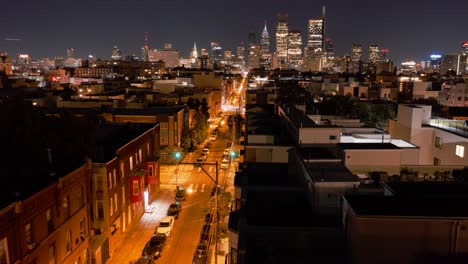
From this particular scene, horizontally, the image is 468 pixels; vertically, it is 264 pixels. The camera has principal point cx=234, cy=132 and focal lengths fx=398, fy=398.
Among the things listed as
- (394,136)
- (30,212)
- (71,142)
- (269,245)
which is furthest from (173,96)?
(269,245)

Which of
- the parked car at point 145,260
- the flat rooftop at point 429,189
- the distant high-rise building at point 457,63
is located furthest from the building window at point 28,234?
the distant high-rise building at point 457,63

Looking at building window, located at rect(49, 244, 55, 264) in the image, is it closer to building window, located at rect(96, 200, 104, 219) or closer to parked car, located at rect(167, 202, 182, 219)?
building window, located at rect(96, 200, 104, 219)

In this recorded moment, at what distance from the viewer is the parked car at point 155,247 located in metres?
20.1

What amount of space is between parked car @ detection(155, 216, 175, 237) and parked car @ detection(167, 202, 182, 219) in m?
1.72

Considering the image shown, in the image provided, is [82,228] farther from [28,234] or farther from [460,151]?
[460,151]

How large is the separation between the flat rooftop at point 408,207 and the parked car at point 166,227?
13977 millimetres

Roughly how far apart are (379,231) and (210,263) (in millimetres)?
11209

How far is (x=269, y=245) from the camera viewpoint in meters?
10.8

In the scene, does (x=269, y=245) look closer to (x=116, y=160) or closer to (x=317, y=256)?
(x=317, y=256)

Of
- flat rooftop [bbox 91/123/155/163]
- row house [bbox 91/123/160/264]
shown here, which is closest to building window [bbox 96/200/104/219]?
row house [bbox 91/123/160/264]

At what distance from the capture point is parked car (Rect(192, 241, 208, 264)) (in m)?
18.9

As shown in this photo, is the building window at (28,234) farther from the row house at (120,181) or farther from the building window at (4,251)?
the row house at (120,181)

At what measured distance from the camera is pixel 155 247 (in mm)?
20422

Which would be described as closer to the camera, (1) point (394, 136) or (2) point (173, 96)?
(1) point (394, 136)
